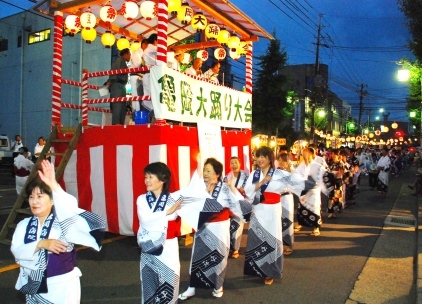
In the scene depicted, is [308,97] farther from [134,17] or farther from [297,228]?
[134,17]

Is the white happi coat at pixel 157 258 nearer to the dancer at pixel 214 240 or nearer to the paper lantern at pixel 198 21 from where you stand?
the dancer at pixel 214 240

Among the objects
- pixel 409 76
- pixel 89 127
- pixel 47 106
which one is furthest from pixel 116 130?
pixel 47 106

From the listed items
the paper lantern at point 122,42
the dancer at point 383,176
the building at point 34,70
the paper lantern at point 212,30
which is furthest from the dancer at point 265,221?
the building at point 34,70

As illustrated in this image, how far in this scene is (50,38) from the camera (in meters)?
24.2

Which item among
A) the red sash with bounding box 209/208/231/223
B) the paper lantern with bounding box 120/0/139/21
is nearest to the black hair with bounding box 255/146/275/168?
the red sash with bounding box 209/208/231/223

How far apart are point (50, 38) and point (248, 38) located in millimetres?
18233

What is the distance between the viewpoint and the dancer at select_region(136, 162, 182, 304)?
3.47 meters

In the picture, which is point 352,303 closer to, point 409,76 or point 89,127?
point 89,127

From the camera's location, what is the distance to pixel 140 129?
649 cm

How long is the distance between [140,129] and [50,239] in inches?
158

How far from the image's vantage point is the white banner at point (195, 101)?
6402mm

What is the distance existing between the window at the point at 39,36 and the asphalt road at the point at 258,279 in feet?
66.2

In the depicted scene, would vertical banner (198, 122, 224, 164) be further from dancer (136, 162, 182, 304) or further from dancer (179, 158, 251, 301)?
dancer (136, 162, 182, 304)

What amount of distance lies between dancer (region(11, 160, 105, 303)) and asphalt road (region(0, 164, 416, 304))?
1.87m
